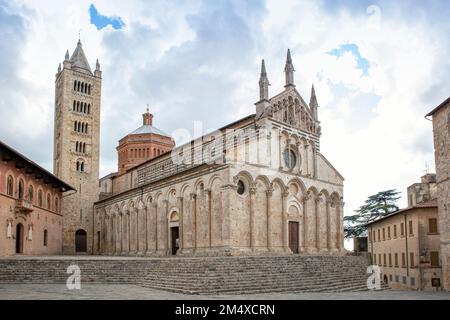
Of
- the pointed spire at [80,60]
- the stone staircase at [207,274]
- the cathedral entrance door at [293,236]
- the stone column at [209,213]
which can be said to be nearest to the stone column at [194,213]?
the stone column at [209,213]

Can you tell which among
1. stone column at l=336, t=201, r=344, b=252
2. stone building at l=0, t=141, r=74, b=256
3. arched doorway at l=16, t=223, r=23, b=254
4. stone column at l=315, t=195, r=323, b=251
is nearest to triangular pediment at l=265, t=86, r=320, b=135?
stone column at l=315, t=195, r=323, b=251

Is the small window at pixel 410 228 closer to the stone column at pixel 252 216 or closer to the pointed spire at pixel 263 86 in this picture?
the stone column at pixel 252 216

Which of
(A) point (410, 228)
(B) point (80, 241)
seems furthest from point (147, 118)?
(A) point (410, 228)

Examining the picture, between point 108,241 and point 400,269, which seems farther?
point 108,241

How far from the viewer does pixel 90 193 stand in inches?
1987

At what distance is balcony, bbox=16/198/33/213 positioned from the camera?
109 feet

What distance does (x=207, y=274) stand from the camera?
64.0 feet

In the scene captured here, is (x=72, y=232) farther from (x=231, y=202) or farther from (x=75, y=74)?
(x=231, y=202)

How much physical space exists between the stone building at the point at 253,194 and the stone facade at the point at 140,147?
16667 millimetres

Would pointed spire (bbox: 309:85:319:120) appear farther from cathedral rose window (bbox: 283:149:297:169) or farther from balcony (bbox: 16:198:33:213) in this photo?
balcony (bbox: 16:198:33:213)

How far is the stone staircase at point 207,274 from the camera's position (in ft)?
64.1

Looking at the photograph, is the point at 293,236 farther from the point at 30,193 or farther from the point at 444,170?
the point at 30,193
